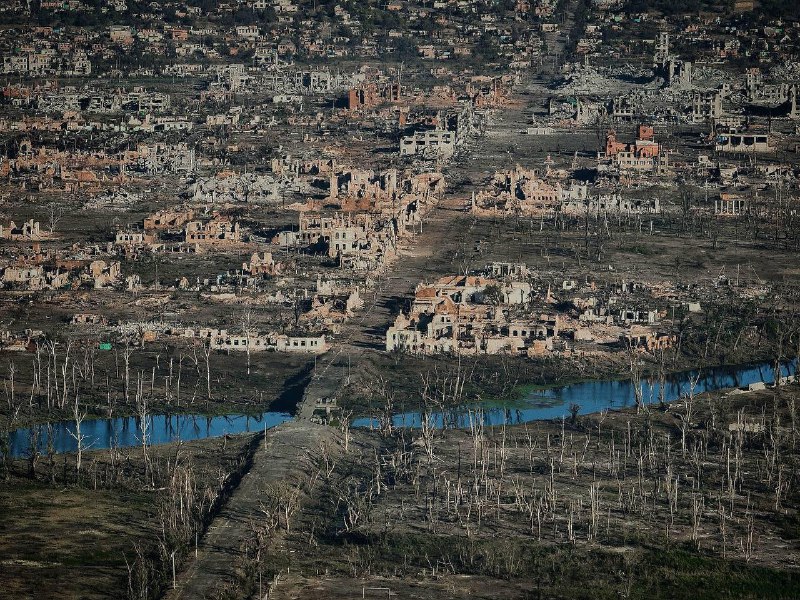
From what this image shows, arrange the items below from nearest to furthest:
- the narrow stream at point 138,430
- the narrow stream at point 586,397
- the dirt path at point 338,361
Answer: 1. the dirt path at point 338,361
2. the narrow stream at point 138,430
3. the narrow stream at point 586,397

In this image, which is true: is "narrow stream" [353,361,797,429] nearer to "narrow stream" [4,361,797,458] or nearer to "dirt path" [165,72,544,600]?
"narrow stream" [4,361,797,458]

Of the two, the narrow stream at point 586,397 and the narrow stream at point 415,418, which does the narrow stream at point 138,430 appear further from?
the narrow stream at point 586,397

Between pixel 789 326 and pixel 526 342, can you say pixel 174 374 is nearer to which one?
pixel 526 342

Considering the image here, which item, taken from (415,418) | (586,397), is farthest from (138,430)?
(586,397)

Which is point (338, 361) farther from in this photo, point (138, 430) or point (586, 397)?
point (138, 430)

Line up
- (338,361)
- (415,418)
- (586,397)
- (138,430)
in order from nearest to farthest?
(138,430), (415,418), (586,397), (338,361)

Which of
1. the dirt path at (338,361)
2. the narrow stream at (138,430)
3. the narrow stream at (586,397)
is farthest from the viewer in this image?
the narrow stream at (586,397)

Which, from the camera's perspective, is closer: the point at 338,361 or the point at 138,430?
the point at 138,430

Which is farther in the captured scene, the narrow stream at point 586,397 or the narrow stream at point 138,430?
the narrow stream at point 586,397

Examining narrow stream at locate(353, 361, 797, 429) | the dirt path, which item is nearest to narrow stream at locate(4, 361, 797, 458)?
narrow stream at locate(353, 361, 797, 429)

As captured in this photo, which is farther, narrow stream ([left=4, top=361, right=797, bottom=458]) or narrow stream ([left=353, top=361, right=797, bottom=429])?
narrow stream ([left=353, top=361, right=797, bottom=429])

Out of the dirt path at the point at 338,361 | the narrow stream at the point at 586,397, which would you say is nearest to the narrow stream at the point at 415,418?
the narrow stream at the point at 586,397
